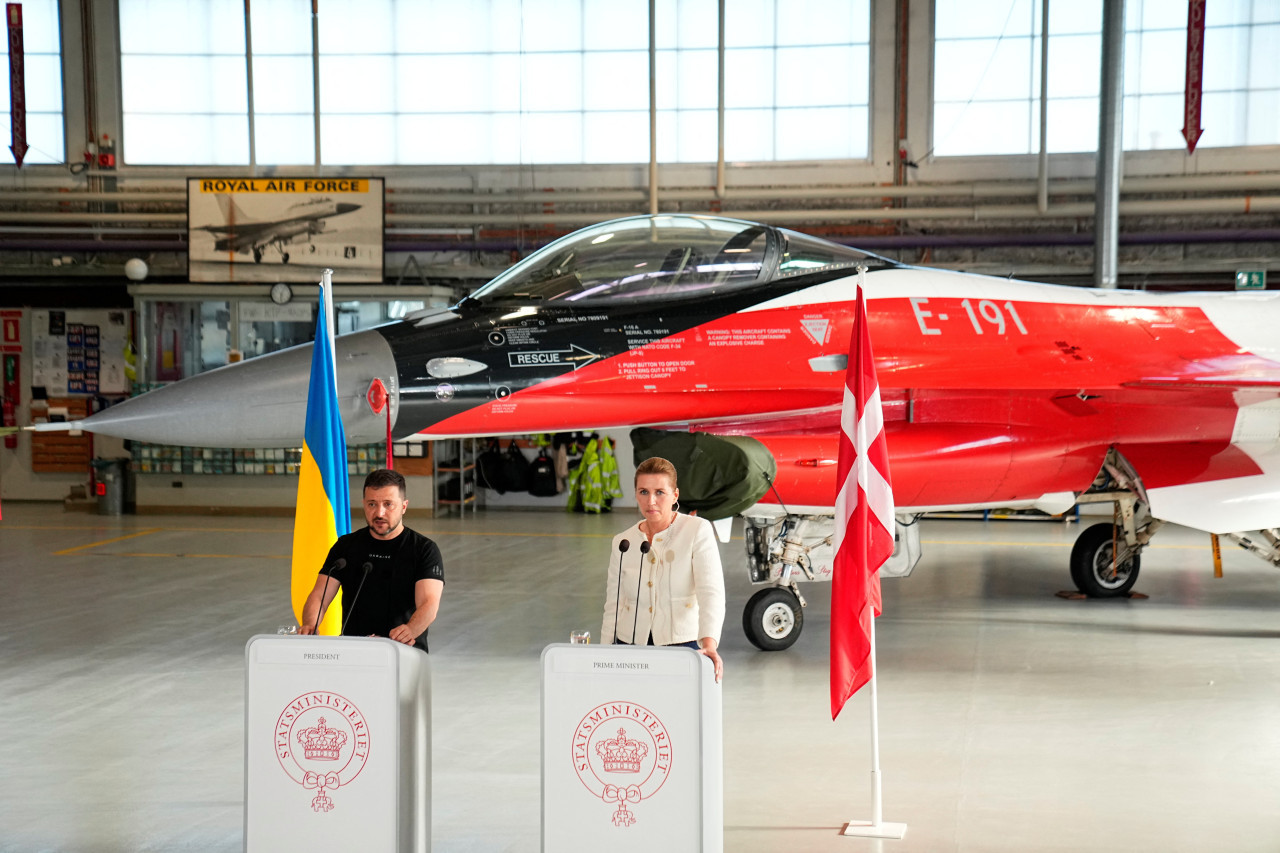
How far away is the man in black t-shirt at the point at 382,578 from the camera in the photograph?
13.1 ft

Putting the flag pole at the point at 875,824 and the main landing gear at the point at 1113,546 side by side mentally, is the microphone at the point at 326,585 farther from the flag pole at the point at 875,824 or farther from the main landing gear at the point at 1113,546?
the main landing gear at the point at 1113,546

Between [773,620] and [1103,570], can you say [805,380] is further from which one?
[1103,570]

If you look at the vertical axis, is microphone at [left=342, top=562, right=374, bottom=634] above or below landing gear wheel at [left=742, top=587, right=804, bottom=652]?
above

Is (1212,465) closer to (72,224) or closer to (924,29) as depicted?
(924,29)

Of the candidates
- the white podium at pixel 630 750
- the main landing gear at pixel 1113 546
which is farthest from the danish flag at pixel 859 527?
the main landing gear at pixel 1113 546

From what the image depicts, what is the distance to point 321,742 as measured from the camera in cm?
330

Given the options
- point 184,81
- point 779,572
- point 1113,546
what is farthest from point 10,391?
point 1113,546

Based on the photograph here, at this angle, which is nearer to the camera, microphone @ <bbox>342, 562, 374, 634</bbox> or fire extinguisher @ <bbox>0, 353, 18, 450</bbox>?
microphone @ <bbox>342, 562, 374, 634</bbox>

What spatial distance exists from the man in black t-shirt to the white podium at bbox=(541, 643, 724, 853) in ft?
3.04

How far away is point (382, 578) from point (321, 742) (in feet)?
2.67

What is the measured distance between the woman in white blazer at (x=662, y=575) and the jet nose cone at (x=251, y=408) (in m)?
2.95

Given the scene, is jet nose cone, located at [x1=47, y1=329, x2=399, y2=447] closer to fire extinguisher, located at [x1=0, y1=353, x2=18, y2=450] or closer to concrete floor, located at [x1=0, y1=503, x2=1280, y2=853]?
concrete floor, located at [x1=0, y1=503, x2=1280, y2=853]

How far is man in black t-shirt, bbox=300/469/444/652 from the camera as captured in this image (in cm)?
399

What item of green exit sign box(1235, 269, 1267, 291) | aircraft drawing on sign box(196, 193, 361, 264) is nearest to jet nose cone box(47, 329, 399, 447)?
aircraft drawing on sign box(196, 193, 361, 264)
